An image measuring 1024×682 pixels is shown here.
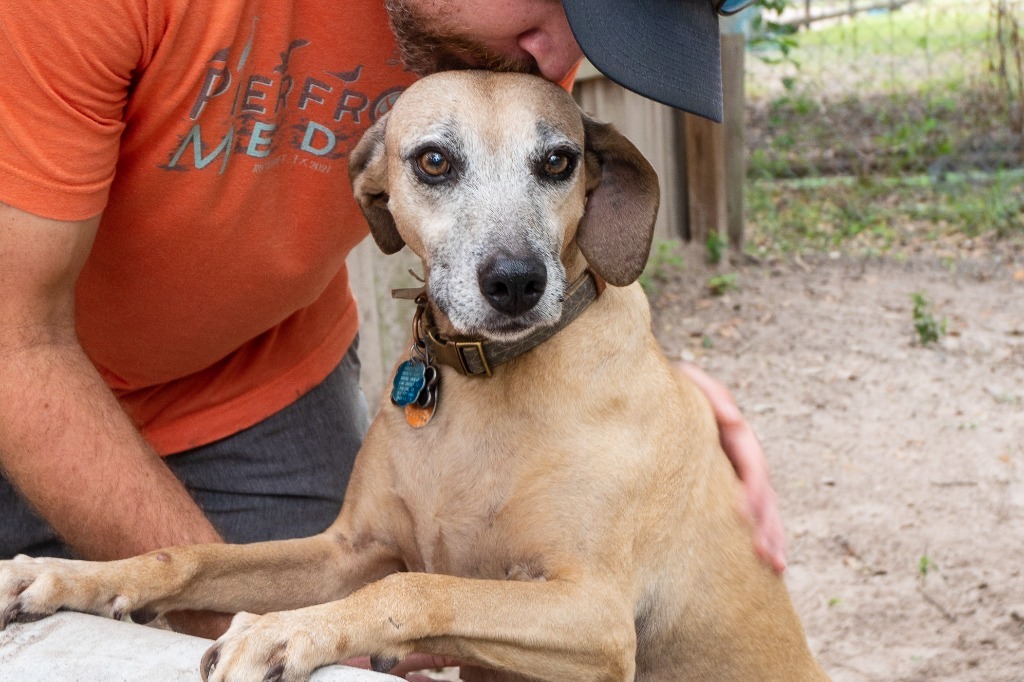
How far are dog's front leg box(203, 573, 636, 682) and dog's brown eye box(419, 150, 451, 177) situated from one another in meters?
0.84

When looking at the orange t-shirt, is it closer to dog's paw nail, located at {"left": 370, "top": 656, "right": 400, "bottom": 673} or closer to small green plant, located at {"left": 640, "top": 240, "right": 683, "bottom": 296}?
dog's paw nail, located at {"left": 370, "top": 656, "right": 400, "bottom": 673}

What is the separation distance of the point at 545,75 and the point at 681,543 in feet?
3.42

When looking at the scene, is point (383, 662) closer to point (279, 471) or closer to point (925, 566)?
point (279, 471)

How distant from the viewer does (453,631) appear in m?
2.04

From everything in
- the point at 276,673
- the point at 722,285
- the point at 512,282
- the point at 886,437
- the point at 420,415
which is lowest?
the point at 886,437

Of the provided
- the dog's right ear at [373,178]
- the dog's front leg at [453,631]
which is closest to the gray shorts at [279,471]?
the dog's right ear at [373,178]

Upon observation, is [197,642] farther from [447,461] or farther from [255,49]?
[255,49]

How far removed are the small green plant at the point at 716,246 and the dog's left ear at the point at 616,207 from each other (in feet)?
14.9

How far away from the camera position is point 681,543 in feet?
8.07

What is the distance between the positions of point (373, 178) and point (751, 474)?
1.07m

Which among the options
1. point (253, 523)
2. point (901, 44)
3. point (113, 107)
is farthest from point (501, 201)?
point (901, 44)

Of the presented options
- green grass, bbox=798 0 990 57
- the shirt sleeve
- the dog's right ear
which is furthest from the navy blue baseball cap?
green grass, bbox=798 0 990 57

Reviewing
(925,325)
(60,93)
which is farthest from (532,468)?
(925,325)

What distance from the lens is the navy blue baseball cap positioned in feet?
7.29
